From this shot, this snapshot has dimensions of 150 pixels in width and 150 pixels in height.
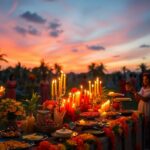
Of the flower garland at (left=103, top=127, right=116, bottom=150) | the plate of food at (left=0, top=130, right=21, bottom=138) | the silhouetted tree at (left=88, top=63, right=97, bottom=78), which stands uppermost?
the silhouetted tree at (left=88, top=63, right=97, bottom=78)

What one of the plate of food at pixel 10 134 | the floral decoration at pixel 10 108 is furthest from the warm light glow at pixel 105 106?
the plate of food at pixel 10 134

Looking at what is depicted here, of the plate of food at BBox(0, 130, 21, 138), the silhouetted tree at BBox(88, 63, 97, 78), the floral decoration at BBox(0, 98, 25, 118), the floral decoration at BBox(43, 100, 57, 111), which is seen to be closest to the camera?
the plate of food at BBox(0, 130, 21, 138)

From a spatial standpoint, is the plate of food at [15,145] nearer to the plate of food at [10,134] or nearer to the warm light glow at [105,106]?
the plate of food at [10,134]

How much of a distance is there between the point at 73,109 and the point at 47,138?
1.44m

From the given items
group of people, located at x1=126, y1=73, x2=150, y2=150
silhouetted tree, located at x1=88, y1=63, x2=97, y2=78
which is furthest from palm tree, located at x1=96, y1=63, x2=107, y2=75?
group of people, located at x1=126, y1=73, x2=150, y2=150

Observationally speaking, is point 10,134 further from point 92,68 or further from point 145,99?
point 92,68

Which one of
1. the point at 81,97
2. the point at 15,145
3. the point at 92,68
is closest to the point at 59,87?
the point at 81,97

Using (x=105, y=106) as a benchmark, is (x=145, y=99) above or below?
above

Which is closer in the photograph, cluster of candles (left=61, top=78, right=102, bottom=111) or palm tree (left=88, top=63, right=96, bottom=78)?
cluster of candles (left=61, top=78, right=102, bottom=111)

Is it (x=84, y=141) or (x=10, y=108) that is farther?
(x=10, y=108)

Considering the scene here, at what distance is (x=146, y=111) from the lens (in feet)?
26.7

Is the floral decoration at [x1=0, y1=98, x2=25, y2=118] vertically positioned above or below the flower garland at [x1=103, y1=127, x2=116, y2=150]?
above

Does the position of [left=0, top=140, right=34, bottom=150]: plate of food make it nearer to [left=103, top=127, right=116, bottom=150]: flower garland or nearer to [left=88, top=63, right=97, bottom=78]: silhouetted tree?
[left=103, top=127, right=116, bottom=150]: flower garland

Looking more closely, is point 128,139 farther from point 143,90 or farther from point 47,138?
point 47,138
